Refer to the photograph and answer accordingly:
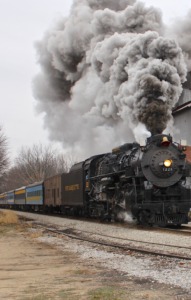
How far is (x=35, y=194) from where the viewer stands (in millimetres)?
31625

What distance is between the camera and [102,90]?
854 inches

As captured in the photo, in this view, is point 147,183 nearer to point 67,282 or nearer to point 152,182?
point 152,182

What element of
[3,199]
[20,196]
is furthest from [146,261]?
[3,199]

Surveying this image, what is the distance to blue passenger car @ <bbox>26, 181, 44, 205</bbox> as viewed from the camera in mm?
29413

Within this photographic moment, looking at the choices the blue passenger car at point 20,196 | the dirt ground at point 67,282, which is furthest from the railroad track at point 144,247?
the blue passenger car at point 20,196

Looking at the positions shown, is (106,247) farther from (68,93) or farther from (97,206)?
(68,93)

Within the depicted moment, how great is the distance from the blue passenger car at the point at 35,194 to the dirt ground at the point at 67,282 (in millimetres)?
21318

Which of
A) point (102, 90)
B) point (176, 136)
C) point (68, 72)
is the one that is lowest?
point (176, 136)

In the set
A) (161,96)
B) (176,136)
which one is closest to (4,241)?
(161,96)

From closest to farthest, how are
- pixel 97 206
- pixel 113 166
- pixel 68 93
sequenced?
1. pixel 113 166
2. pixel 97 206
3. pixel 68 93

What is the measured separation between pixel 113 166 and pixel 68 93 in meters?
14.3

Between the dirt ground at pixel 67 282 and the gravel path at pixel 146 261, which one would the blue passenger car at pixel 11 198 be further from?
the dirt ground at pixel 67 282

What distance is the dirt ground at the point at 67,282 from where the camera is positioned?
4.73 metres

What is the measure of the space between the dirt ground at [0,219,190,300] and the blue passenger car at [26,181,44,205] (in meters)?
21.3
